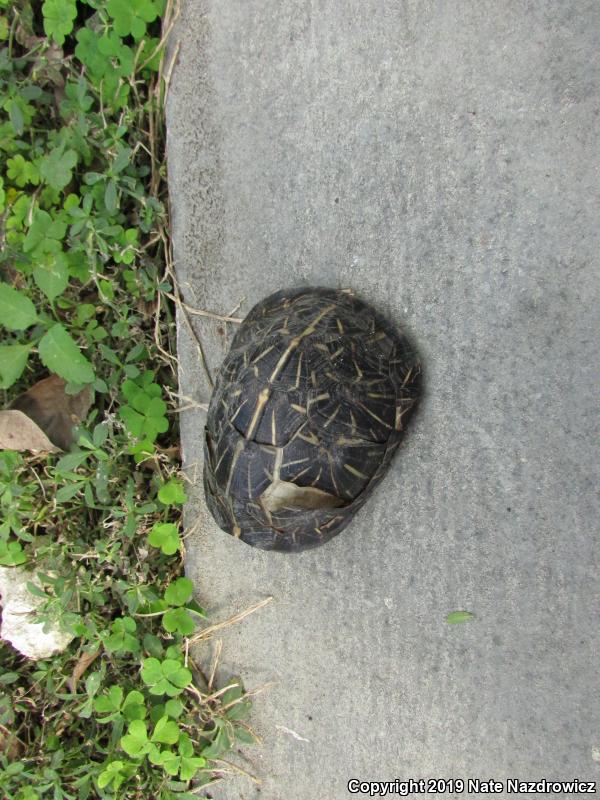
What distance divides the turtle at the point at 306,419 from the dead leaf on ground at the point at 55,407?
86 centimetres

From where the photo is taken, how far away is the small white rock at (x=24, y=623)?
8.36 ft

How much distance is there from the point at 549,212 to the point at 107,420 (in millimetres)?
1740

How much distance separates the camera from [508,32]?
1722 millimetres

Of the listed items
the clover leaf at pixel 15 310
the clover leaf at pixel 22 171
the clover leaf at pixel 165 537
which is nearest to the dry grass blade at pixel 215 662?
the clover leaf at pixel 165 537

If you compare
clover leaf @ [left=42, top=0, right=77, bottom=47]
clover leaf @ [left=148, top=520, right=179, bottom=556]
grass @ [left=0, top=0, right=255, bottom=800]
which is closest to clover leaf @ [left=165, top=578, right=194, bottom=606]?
grass @ [left=0, top=0, right=255, bottom=800]

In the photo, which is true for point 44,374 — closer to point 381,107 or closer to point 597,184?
point 381,107

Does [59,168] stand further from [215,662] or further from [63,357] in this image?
[215,662]

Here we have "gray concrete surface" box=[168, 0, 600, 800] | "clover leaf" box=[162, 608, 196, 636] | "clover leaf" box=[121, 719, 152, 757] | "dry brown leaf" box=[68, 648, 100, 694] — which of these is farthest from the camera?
"dry brown leaf" box=[68, 648, 100, 694]

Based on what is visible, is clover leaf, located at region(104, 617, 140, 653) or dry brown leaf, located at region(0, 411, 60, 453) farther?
dry brown leaf, located at region(0, 411, 60, 453)

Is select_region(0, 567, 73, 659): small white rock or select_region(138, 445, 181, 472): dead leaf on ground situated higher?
select_region(138, 445, 181, 472): dead leaf on ground

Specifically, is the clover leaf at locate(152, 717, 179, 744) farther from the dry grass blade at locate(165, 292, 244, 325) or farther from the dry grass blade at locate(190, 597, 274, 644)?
the dry grass blade at locate(165, 292, 244, 325)

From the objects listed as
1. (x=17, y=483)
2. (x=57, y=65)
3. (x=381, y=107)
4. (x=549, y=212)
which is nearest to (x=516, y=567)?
(x=549, y=212)

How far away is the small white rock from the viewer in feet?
8.36

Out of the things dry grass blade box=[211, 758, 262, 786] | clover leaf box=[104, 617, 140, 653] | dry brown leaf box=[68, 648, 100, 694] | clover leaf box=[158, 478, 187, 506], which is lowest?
dry grass blade box=[211, 758, 262, 786]
